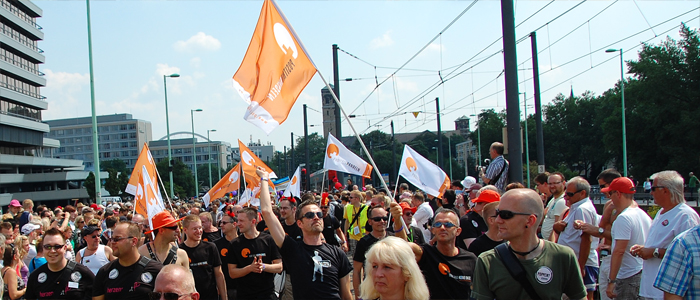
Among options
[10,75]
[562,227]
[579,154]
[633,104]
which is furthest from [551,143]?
[562,227]

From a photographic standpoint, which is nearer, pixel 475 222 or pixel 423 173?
pixel 475 222

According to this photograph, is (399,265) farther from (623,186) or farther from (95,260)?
(95,260)

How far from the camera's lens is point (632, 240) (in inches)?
203

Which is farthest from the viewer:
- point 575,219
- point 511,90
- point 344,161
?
point 344,161

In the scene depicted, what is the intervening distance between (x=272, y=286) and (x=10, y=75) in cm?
6225

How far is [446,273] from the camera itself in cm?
434

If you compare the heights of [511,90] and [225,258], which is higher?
[511,90]

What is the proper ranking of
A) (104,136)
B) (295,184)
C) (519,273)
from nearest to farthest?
(519,273) → (295,184) → (104,136)

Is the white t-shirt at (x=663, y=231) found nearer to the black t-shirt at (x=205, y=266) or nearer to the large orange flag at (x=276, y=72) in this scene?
the large orange flag at (x=276, y=72)

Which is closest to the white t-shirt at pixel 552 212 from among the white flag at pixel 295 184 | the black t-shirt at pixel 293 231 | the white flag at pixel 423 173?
the white flag at pixel 423 173

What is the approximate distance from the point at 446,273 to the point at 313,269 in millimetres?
1196

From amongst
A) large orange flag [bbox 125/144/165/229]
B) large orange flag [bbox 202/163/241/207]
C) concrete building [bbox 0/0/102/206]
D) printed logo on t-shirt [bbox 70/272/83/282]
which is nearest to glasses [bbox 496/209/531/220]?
printed logo on t-shirt [bbox 70/272/83/282]

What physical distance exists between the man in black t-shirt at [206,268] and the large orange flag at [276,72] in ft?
4.71

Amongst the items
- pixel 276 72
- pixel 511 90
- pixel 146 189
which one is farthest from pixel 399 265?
pixel 146 189
